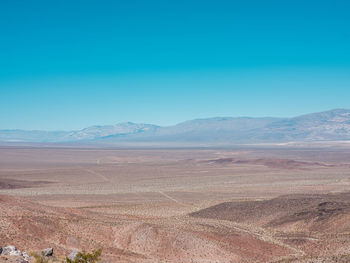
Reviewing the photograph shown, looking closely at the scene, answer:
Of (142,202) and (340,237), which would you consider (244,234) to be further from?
(142,202)

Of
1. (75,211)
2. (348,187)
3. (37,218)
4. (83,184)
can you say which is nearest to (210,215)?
(75,211)

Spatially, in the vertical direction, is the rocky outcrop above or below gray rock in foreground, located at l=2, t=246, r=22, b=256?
below

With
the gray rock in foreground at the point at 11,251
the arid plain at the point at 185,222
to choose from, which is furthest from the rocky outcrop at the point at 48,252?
the arid plain at the point at 185,222

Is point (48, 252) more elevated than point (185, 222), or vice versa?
point (48, 252)

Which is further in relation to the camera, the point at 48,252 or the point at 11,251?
the point at 48,252

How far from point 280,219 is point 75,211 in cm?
1881

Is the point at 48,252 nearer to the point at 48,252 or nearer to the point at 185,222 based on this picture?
the point at 48,252

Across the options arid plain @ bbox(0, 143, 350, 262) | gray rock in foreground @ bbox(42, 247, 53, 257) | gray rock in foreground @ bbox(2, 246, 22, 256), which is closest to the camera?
gray rock in foreground @ bbox(2, 246, 22, 256)

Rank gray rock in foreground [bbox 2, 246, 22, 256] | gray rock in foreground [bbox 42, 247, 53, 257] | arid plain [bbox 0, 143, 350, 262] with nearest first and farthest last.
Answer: gray rock in foreground [bbox 2, 246, 22, 256], gray rock in foreground [bbox 42, 247, 53, 257], arid plain [bbox 0, 143, 350, 262]

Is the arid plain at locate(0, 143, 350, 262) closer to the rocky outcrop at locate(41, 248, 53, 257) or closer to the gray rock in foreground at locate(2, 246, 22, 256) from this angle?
the rocky outcrop at locate(41, 248, 53, 257)

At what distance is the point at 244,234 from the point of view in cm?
3500

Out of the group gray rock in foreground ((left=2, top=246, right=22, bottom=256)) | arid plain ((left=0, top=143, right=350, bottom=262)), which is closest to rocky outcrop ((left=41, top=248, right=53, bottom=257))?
gray rock in foreground ((left=2, top=246, right=22, bottom=256))

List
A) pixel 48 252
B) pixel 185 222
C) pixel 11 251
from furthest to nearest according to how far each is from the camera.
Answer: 1. pixel 185 222
2. pixel 48 252
3. pixel 11 251

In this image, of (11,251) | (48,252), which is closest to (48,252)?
(48,252)
